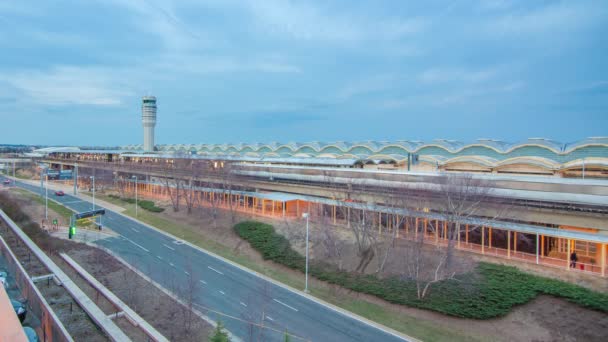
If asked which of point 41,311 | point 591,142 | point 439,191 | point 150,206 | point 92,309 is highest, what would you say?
point 591,142

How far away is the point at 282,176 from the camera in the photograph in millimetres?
47656

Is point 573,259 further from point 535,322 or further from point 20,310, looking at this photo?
point 20,310

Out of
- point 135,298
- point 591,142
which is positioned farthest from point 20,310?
point 591,142

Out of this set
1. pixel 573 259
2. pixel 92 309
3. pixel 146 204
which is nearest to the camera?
pixel 92 309

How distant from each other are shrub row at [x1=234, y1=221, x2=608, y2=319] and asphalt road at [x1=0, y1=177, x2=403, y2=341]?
341 centimetres

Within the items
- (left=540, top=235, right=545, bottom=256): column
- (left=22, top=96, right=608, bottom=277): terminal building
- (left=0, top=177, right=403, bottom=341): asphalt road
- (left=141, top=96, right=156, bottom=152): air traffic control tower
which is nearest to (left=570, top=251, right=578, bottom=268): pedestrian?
(left=22, top=96, right=608, bottom=277): terminal building

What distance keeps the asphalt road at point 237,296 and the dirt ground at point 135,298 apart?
1.10m

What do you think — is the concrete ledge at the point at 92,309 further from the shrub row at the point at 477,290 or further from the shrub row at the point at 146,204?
the shrub row at the point at 146,204

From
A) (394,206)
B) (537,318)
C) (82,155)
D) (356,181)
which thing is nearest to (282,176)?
(356,181)

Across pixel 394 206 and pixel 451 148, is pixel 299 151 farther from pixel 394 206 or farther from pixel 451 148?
pixel 394 206

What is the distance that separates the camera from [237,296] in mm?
23812

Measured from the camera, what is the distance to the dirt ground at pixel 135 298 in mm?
17328

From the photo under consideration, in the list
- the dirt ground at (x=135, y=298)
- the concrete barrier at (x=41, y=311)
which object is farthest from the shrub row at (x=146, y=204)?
the concrete barrier at (x=41, y=311)

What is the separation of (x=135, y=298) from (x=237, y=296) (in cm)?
622
